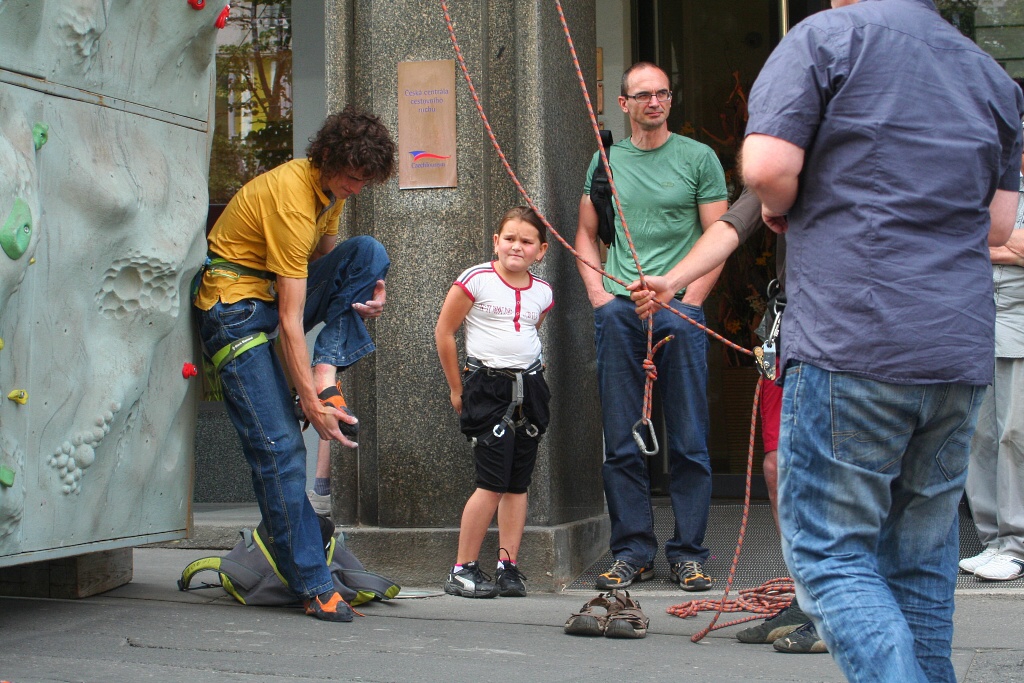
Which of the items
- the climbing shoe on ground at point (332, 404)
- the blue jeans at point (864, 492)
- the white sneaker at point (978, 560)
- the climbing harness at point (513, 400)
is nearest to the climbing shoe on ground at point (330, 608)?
the climbing shoe on ground at point (332, 404)

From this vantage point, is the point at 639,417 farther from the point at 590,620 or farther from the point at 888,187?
the point at 888,187

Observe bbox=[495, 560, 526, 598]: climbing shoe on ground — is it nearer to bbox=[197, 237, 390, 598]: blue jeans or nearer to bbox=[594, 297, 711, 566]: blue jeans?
bbox=[594, 297, 711, 566]: blue jeans

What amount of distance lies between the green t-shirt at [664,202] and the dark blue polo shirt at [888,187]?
2668 mm

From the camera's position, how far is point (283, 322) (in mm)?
4484

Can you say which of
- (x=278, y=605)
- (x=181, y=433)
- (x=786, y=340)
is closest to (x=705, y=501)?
(x=278, y=605)

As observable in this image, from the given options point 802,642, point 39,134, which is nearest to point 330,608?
point 802,642

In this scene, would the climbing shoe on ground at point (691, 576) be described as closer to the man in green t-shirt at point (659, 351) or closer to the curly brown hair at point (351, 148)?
the man in green t-shirt at point (659, 351)

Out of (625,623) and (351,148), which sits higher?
(351,148)

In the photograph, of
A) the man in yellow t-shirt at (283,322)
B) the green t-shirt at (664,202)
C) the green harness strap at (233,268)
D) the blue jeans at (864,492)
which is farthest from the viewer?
the green t-shirt at (664,202)

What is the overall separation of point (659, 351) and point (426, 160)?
4.44 ft

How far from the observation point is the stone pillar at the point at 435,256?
5.57 meters

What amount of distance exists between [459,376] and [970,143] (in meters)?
2.98

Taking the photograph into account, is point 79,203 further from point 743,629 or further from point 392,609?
point 743,629

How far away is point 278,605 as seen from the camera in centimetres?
493
